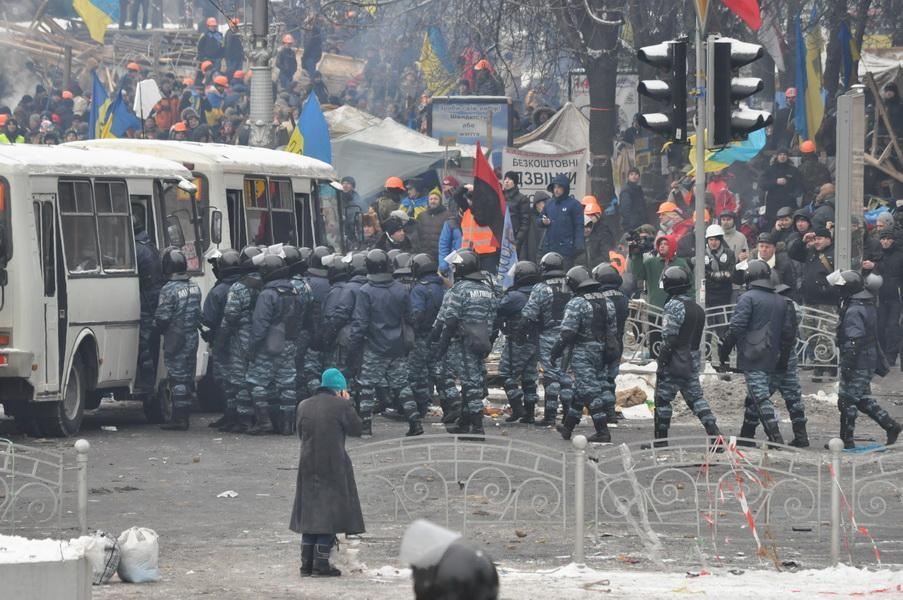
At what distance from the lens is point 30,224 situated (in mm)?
15102

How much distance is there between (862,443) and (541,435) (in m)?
2.73

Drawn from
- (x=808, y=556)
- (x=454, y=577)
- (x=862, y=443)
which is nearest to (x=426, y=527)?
(x=454, y=577)

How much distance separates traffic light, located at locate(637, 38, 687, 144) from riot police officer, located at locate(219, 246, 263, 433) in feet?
12.4

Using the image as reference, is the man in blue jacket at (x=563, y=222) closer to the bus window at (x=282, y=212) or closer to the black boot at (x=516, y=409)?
the bus window at (x=282, y=212)

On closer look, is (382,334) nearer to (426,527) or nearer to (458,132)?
(458,132)

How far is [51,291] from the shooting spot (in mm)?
15242

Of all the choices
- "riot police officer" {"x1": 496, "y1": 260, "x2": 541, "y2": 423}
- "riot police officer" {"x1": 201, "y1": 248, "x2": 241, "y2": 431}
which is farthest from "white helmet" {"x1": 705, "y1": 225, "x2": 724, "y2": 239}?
"riot police officer" {"x1": 201, "y1": 248, "x2": 241, "y2": 431}

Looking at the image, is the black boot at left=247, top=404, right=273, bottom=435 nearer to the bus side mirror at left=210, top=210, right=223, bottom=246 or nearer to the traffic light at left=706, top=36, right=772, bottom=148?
the bus side mirror at left=210, top=210, right=223, bottom=246

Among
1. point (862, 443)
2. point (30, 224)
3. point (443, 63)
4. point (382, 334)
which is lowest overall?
point (862, 443)

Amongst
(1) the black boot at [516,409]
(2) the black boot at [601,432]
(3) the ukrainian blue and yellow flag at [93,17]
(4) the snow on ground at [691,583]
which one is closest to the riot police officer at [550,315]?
(1) the black boot at [516,409]

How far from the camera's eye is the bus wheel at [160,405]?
17147 mm

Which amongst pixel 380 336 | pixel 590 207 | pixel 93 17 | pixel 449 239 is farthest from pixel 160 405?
pixel 93 17

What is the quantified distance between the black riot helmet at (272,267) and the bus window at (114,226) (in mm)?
1205

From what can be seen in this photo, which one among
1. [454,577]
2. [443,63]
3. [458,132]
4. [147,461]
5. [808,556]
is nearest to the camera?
[454,577]
